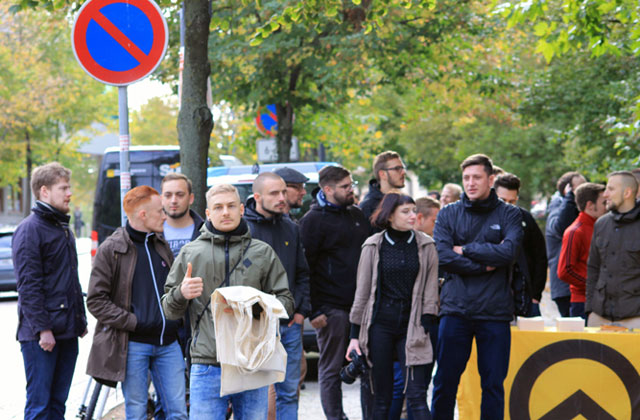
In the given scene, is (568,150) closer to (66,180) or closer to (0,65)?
(66,180)

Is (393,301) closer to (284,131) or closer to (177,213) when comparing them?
(177,213)

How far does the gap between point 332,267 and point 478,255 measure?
1.48 meters

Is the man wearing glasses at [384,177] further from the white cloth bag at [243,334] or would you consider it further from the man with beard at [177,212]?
the white cloth bag at [243,334]

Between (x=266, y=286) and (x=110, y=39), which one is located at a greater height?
(x=110, y=39)

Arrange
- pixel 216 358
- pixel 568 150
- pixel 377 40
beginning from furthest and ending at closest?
pixel 568 150 → pixel 377 40 → pixel 216 358

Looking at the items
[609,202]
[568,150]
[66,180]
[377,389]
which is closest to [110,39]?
[66,180]

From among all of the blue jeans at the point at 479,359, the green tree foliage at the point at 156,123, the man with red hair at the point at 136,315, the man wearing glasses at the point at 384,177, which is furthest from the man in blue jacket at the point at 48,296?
the green tree foliage at the point at 156,123

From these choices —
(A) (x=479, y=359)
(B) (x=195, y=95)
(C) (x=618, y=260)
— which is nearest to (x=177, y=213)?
(B) (x=195, y=95)

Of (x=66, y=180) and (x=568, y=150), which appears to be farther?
(x=568, y=150)

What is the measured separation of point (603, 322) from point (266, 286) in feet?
11.6

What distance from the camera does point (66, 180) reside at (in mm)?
5789

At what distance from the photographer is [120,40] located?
6.29 meters

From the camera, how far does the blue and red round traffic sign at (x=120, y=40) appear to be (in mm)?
6219

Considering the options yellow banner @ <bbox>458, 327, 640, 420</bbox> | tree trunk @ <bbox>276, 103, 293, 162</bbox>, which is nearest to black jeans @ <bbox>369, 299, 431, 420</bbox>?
yellow banner @ <bbox>458, 327, 640, 420</bbox>
